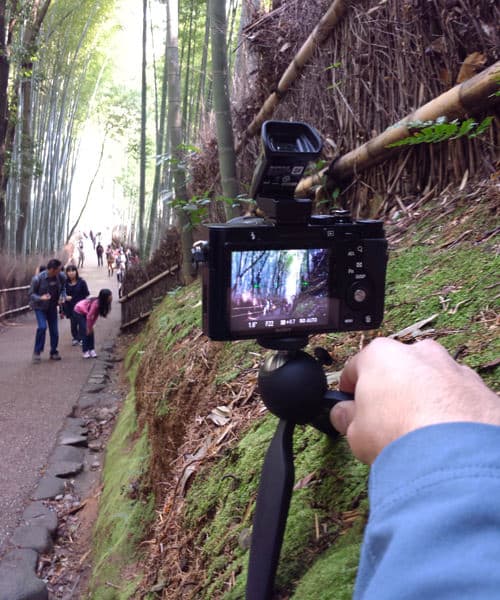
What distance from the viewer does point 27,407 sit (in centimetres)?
614

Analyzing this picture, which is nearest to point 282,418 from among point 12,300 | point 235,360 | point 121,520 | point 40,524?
point 235,360

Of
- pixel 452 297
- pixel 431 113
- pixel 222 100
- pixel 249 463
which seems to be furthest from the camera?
pixel 222 100

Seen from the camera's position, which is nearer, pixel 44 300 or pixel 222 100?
pixel 222 100

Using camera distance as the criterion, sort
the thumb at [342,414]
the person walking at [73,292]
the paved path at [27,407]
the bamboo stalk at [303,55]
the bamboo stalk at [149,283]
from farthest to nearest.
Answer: the person walking at [73,292], the bamboo stalk at [149,283], the paved path at [27,407], the bamboo stalk at [303,55], the thumb at [342,414]

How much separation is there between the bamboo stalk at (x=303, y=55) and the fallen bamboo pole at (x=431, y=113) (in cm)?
107

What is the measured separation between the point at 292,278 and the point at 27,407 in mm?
5671

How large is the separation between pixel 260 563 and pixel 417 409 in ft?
2.06

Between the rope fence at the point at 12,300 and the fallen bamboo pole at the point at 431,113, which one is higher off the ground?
the fallen bamboo pole at the point at 431,113

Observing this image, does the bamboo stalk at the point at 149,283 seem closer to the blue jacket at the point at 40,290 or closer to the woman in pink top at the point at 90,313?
the woman in pink top at the point at 90,313

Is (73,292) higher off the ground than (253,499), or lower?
lower

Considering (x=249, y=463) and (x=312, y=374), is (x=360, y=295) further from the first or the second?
(x=249, y=463)

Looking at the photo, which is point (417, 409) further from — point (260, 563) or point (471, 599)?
point (260, 563)

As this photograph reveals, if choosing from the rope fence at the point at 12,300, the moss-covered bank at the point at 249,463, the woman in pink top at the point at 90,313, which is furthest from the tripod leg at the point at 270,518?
the rope fence at the point at 12,300

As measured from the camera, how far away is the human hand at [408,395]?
27.1 inches
